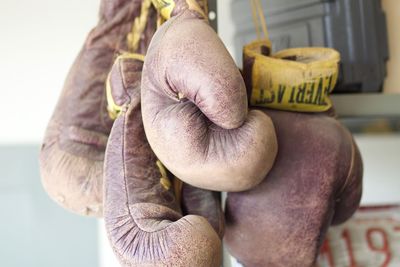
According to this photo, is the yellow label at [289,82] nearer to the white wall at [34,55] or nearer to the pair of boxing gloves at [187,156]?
the pair of boxing gloves at [187,156]

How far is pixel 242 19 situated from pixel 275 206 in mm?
471

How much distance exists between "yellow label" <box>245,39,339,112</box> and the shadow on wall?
23.1 inches

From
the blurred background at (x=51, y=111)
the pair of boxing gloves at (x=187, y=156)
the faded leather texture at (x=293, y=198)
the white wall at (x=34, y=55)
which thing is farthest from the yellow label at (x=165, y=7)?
the white wall at (x=34, y=55)

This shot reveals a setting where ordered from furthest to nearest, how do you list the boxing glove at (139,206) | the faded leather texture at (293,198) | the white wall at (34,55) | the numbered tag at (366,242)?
the white wall at (34,55)
the numbered tag at (366,242)
the faded leather texture at (293,198)
the boxing glove at (139,206)

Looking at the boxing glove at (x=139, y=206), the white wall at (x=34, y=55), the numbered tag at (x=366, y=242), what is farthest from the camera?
the white wall at (x=34, y=55)

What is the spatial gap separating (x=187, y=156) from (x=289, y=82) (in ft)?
0.50

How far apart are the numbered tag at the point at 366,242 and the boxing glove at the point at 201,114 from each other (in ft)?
1.50

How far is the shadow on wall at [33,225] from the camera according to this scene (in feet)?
2.98

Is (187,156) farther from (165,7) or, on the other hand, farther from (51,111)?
(51,111)

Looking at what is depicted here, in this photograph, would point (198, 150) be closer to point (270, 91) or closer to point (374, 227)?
point (270, 91)

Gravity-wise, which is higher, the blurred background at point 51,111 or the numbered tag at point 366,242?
the blurred background at point 51,111

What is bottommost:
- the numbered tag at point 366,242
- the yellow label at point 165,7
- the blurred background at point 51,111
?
the numbered tag at point 366,242

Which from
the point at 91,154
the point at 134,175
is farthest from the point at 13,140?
the point at 134,175

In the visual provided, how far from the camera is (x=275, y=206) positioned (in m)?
0.43
